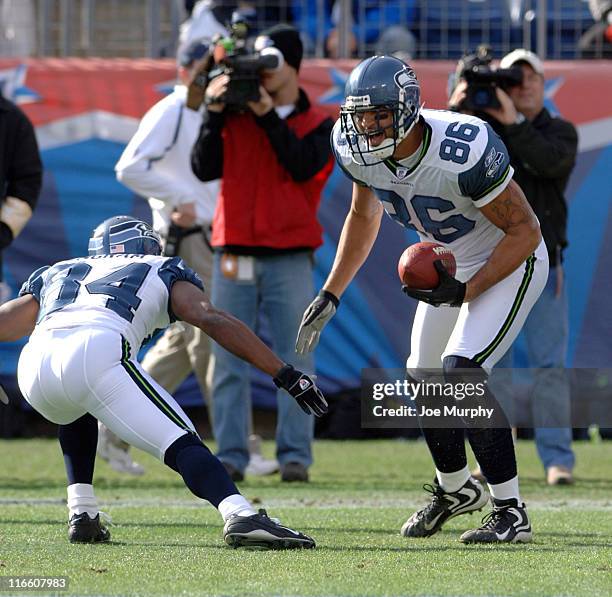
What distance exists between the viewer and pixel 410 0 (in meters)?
10.1

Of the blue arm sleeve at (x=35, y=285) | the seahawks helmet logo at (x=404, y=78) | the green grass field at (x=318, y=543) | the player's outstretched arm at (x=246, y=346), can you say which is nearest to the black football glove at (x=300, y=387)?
the player's outstretched arm at (x=246, y=346)

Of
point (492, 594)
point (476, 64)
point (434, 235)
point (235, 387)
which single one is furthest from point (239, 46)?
point (492, 594)

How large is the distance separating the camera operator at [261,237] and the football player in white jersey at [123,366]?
2.32m

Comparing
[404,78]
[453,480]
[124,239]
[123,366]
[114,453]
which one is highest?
[404,78]

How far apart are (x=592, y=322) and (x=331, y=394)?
1931 mm

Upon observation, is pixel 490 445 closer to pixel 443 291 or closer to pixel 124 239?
pixel 443 291

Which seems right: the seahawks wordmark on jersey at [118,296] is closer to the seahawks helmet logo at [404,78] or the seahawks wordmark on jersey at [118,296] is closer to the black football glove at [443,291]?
the black football glove at [443,291]

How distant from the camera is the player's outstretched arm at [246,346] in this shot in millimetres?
4395

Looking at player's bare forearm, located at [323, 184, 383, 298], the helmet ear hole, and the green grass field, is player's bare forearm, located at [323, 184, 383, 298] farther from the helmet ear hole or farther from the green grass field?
the green grass field

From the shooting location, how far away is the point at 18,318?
15.5 feet

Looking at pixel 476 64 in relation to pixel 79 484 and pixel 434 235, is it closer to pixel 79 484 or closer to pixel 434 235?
pixel 434 235

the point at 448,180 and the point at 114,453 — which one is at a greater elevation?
the point at 448,180

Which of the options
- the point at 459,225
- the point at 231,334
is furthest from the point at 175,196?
the point at 231,334

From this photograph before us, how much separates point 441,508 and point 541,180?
273 cm
